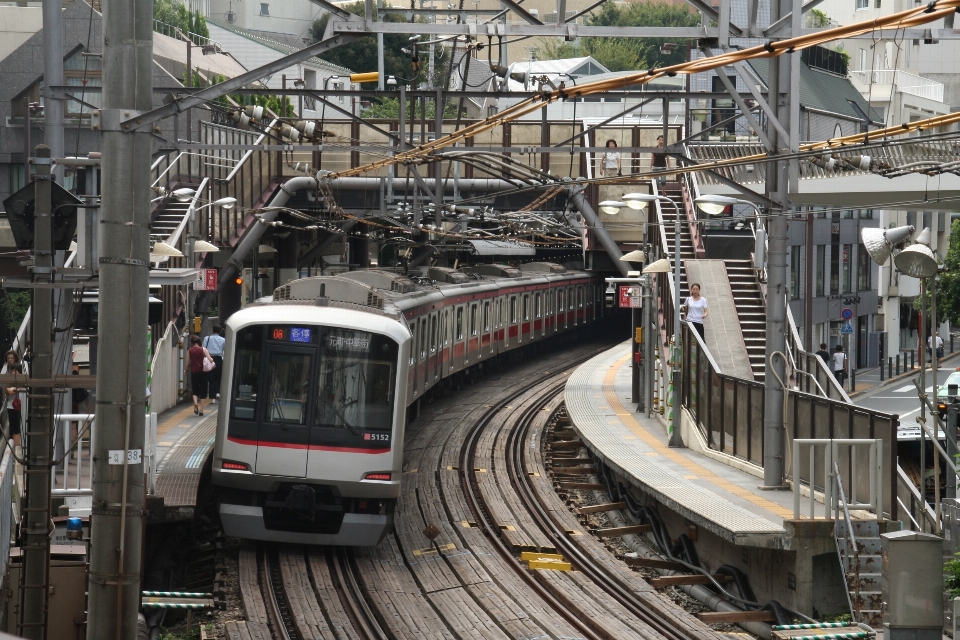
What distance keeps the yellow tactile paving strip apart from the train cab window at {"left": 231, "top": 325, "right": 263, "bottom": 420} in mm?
4891

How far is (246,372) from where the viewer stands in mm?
12297

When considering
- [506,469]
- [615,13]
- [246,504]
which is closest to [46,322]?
[246,504]

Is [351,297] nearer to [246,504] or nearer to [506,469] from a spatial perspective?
[246,504]

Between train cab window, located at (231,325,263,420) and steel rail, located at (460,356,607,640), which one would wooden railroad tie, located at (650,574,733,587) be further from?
train cab window, located at (231,325,263,420)

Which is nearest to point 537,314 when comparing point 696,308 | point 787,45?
point 696,308

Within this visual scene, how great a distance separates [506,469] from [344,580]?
6.14m

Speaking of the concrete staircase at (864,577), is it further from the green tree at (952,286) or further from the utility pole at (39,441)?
the green tree at (952,286)

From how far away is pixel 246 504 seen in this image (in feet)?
40.0

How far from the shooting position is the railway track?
10484 mm

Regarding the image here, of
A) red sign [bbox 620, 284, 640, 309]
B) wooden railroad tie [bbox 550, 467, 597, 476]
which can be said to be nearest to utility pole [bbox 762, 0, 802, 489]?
wooden railroad tie [bbox 550, 467, 597, 476]

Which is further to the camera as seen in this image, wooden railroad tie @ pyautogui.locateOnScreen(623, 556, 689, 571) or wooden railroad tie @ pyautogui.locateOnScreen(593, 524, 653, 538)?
wooden railroad tie @ pyautogui.locateOnScreen(593, 524, 653, 538)

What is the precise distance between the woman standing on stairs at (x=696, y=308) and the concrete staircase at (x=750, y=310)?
2.74ft

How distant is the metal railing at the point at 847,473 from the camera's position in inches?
436

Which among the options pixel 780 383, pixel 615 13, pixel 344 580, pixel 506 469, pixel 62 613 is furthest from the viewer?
pixel 615 13
